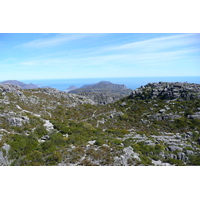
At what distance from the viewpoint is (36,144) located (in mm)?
14234

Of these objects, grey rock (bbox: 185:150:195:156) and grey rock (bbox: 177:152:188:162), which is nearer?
grey rock (bbox: 177:152:188:162)

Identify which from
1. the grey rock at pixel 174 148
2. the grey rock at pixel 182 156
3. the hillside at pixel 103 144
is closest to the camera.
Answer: the hillside at pixel 103 144

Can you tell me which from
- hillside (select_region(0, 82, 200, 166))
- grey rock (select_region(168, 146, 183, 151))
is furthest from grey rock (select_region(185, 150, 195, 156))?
grey rock (select_region(168, 146, 183, 151))

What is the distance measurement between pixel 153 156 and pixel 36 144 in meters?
13.5

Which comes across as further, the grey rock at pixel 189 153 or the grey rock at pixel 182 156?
the grey rock at pixel 189 153

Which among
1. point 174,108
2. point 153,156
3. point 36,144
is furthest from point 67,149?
point 174,108

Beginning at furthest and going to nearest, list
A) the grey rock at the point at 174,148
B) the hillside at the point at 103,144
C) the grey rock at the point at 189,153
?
the grey rock at the point at 174,148 < the grey rock at the point at 189,153 < the hillside at the point at 103,144

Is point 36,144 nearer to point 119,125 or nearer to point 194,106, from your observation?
point 119,125

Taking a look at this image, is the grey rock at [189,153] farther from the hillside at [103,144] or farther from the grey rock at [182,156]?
the grey rock at [182,156]

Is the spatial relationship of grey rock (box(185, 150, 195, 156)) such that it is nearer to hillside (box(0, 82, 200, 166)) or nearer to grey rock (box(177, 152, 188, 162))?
hillside (box(0, 82, 200, 166))

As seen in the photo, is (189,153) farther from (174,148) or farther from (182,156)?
(174,148)

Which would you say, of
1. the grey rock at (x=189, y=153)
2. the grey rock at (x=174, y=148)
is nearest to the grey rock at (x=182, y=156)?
the grey rock at (x=189, y=153)

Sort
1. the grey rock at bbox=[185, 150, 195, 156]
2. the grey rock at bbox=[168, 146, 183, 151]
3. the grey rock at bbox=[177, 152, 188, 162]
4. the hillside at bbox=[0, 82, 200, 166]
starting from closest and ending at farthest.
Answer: the hillside at bbox=[0, 82, 200, 166], the grey rock at bbox=[177, 152, 188, 162], the grey rock at bbox=[185, 150, 195, 156], the grey rock at bbox=[168, 146, 183, 151]

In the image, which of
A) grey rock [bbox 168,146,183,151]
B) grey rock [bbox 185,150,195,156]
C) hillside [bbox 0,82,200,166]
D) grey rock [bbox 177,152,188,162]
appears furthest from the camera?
grey rock [bbox 168,146,183,151]
